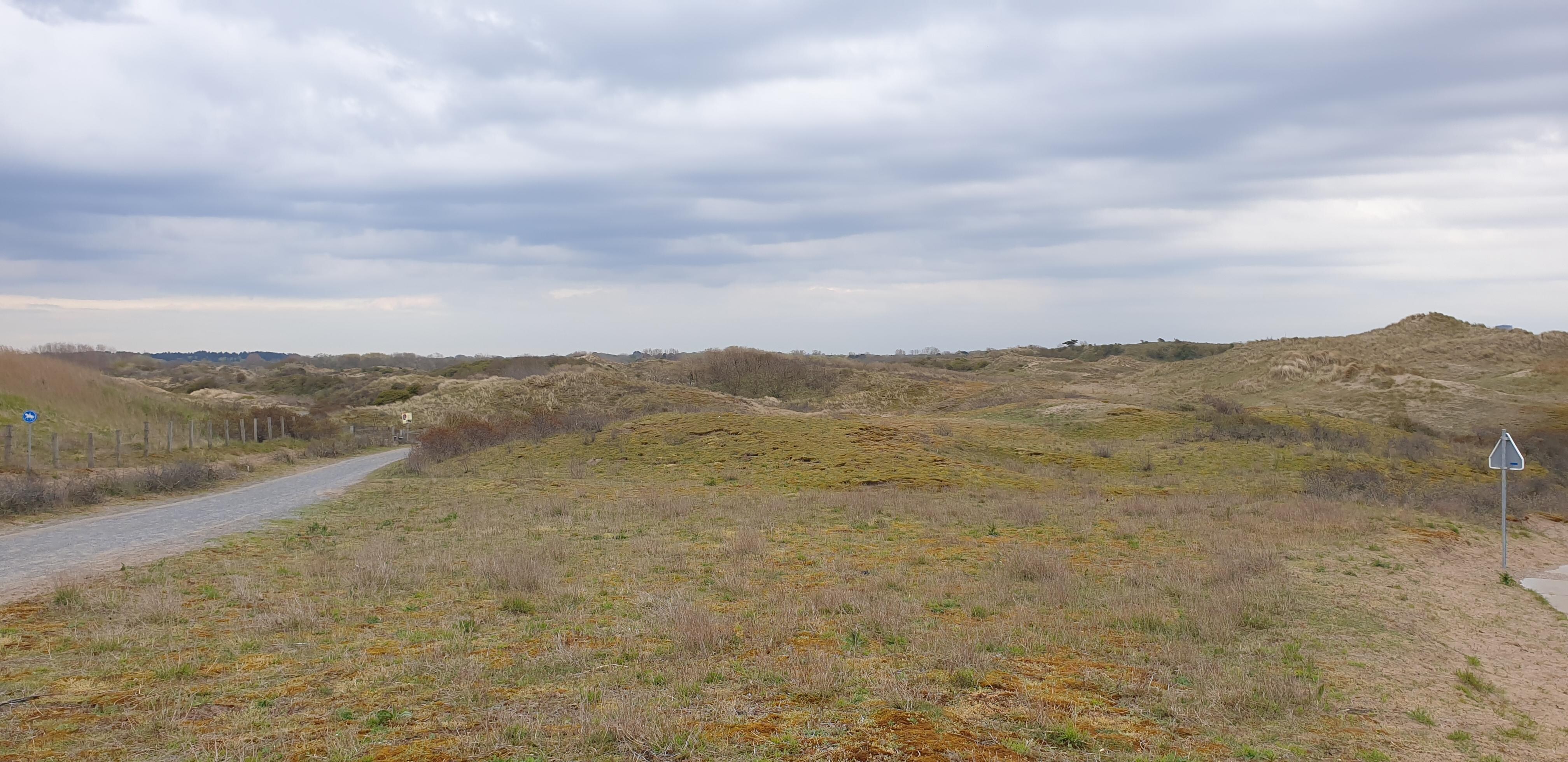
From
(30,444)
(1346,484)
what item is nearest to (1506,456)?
(1346,484)

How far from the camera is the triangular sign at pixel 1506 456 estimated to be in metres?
14.6

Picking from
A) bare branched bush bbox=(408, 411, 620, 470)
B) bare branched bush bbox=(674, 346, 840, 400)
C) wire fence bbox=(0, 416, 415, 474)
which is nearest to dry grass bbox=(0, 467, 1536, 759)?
wire fence bbox=(0, 416, 415, 474)

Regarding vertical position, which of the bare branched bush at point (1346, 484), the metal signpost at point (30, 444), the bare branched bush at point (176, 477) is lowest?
the bare branched bush at point (1346, 484)

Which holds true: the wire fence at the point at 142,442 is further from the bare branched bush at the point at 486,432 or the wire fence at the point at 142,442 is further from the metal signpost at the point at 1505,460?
the metal signpost at the point at 1505,460

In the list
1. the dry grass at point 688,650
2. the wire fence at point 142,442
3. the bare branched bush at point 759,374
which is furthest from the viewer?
the bare branched bush at point 759,374

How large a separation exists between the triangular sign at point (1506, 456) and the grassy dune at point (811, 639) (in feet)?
5.50

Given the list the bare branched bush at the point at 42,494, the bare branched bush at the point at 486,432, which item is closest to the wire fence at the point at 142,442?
the bare branched bush at the point at 42,494

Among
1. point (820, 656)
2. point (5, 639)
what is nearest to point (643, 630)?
point (820, 656)

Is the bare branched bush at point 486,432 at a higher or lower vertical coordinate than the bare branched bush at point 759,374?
lower

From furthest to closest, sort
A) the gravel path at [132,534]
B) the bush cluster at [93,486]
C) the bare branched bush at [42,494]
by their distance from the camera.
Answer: the bush cluster at [93,486] < the bare branched bush at [42,494] < the gravel path at [132,534]

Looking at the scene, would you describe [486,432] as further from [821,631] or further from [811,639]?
[811,639]

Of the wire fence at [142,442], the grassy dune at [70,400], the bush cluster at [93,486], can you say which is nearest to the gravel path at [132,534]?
the bush cluster at [93,486]

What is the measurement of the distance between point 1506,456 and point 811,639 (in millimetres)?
12925

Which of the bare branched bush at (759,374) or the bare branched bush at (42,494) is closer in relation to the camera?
the bare branched bush at (42,494)
